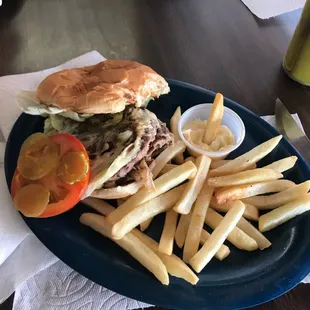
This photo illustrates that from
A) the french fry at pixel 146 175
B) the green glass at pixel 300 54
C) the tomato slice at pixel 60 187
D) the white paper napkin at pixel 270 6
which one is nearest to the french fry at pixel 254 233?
the french fry at pixel 146 175

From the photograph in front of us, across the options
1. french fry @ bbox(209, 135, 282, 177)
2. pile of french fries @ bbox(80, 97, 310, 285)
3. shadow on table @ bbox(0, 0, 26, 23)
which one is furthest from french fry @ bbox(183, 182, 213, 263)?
shadow on table @ bbox(0, 0, 26, 23)

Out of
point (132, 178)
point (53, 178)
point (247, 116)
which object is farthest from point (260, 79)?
point (53, 178)

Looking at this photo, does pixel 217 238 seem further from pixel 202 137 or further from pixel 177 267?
pixel 202 137

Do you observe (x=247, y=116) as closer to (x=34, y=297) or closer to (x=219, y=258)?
(x=219, y=258)

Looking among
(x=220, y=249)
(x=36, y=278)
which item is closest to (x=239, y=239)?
(x=220, y=249)

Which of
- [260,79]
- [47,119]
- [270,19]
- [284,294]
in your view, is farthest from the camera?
[270,19]
